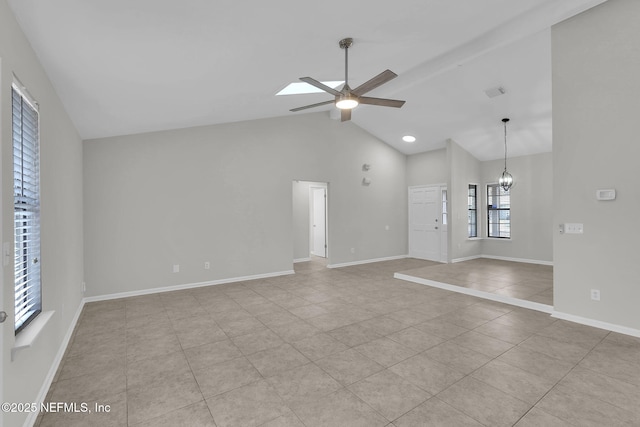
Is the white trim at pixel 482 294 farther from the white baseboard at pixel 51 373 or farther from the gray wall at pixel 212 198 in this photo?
the white baseboard at pixel 51 373

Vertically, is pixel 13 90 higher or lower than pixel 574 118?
lower

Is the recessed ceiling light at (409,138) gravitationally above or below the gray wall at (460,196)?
above

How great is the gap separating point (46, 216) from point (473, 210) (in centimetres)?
824

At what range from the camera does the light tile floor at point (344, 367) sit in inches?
79.0

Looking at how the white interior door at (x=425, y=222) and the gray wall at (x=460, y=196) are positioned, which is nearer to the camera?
the gray wall at (x=460, y=196)

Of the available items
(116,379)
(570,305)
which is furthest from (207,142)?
(570,305)

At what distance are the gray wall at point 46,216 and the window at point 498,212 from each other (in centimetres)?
841

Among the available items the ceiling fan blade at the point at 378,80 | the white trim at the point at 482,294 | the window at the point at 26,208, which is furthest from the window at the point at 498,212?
the window at the point at 26,208

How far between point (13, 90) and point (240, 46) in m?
1.61

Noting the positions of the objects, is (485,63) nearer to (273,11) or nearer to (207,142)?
(273,11)

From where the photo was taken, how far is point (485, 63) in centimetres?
426

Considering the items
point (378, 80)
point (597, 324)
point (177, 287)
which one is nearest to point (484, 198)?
point (597, 324)

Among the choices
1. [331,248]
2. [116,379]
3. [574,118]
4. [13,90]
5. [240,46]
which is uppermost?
[240,46]

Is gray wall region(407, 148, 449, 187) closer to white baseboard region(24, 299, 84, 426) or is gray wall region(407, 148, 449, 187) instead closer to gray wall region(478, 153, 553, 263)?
gray wall region(478, 153, 553, 263)
